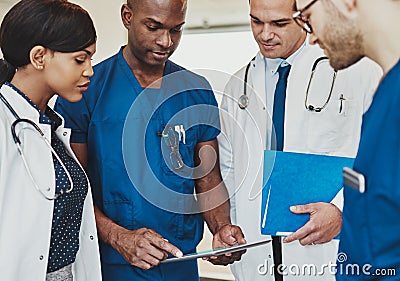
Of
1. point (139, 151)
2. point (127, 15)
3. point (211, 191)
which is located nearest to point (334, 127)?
point (211, 191)

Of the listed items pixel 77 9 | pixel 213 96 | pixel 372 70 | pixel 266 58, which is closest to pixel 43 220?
pixel 77 9

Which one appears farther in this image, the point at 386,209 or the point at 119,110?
the point at 119,110

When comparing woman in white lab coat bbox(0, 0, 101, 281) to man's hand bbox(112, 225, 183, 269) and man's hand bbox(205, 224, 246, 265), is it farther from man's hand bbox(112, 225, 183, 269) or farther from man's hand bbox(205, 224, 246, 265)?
man's hand bbox(205, 224, 246, 265)

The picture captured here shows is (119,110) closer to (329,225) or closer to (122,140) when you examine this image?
(122,140)

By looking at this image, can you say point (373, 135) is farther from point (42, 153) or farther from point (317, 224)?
point (42, 153)

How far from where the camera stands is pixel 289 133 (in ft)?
5.43

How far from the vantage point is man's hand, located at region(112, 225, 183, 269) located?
4.84ft

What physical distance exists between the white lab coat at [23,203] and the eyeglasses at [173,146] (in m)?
0.34

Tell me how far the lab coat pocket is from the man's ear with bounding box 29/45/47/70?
2.28 ft

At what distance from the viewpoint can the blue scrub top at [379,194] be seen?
84 cm

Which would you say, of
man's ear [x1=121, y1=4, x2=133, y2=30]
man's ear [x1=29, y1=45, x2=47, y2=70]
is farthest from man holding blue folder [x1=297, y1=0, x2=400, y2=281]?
man's ear [x1=121, y1=4, x2=133, y2=30]

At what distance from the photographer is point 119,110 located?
65.1 inches

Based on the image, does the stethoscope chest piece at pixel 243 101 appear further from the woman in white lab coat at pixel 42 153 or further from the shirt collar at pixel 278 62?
the woman in white lab coat at pixel 42 153

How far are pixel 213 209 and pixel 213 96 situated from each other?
309 millimetres
